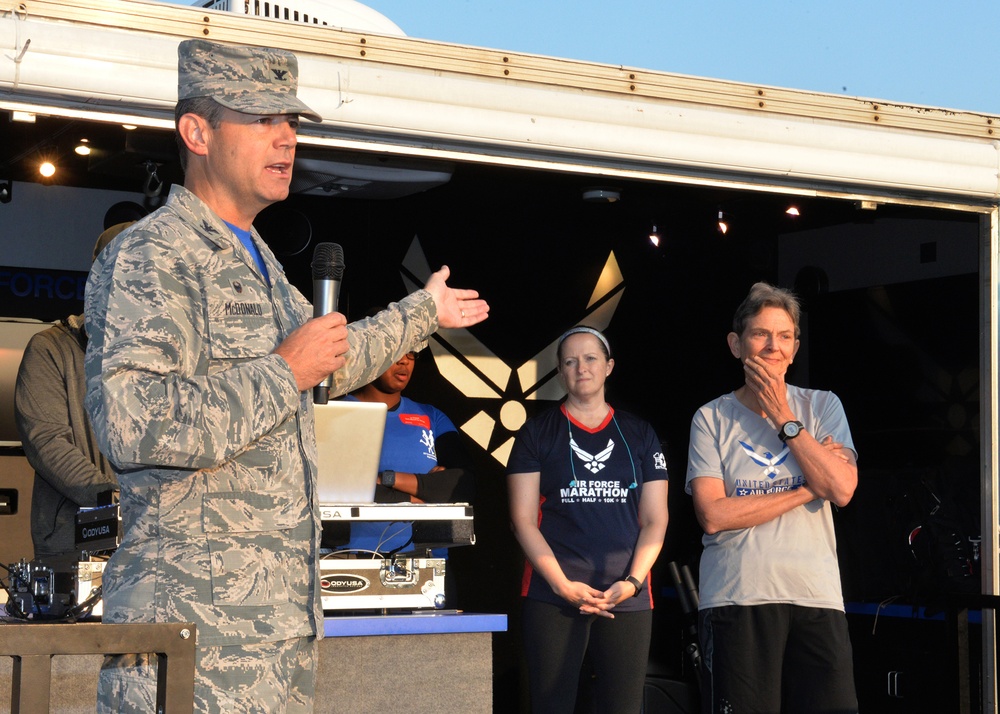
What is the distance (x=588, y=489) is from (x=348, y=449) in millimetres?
1136

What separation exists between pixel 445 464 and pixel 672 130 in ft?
5.73

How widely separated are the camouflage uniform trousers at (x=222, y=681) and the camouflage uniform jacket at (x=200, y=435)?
3 centimetres

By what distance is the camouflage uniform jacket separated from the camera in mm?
1825

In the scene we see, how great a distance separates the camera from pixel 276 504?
198 centimetres

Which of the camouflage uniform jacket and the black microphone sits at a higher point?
the black microphone

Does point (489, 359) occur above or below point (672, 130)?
below

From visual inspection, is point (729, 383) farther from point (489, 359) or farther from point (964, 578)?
point (964, 578)

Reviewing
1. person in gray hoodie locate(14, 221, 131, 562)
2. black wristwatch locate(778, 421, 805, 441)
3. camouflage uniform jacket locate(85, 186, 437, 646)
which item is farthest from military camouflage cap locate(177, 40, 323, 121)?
black wristwatch locate(778, 421, 805, 441)

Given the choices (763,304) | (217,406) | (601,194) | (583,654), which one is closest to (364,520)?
(583,654)

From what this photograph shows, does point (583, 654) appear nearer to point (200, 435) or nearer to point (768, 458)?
point (768, 458)

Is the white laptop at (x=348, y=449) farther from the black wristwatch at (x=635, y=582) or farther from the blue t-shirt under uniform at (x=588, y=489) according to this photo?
the black wristwatch at (x=635, y=582)

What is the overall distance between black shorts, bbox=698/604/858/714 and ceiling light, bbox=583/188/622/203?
276cm

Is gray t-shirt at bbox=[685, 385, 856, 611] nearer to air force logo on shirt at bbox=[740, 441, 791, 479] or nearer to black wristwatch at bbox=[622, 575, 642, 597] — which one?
air force logo on shirt at bbox=[740, 441, 791, 479]

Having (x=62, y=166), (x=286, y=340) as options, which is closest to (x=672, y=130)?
(x=286, y=340)
